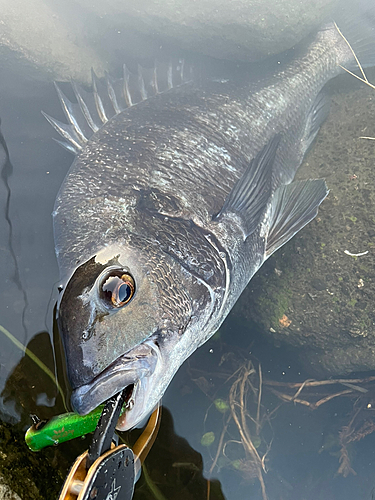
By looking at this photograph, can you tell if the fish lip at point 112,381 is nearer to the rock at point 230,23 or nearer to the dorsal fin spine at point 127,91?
the dorsal fin spine at point 127,91

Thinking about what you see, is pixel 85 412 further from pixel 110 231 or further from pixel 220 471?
pixel 220 471

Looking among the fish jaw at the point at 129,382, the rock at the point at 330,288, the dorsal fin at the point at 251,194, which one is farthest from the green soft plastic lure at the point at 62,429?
the rock at the point at 330,288

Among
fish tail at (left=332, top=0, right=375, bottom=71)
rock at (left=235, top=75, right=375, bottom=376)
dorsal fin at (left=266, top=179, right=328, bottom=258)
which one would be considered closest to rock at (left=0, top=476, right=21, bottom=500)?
rock at (left=235, top=75, right=375, bottom=376)

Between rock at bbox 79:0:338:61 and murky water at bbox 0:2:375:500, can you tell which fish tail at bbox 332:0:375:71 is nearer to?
rock at bbox 79:0:338:61

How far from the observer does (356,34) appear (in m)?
4.04

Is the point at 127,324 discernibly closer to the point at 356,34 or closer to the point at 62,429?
the point at 62,429

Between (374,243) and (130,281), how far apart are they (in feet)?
7.55

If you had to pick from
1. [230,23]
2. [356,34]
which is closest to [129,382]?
[230,23]

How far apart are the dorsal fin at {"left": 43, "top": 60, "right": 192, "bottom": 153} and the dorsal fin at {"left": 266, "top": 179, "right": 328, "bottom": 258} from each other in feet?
5.45

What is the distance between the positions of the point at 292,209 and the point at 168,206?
1.20 meters

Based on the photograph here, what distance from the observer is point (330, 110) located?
142 inches

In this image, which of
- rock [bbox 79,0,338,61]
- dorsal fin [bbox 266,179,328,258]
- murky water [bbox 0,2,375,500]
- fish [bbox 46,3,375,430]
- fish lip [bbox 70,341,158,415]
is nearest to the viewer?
fish lip [bbox 70,341,158,415]

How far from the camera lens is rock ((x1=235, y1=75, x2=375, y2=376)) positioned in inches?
110

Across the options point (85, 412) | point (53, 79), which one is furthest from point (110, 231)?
point (53, 79)
